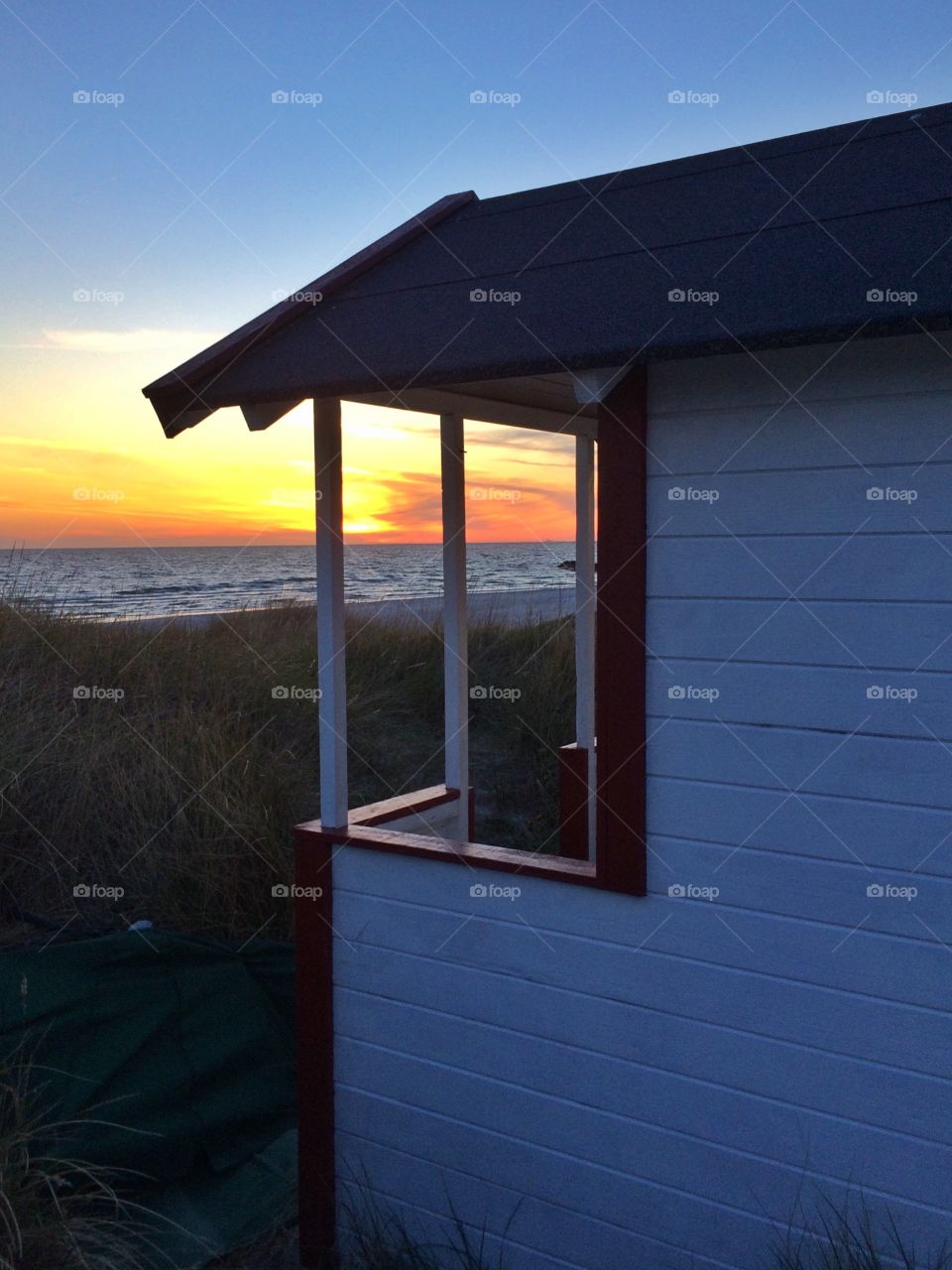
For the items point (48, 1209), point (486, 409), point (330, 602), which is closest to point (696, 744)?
point (330, 602)

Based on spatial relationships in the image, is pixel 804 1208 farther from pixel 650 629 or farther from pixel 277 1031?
pixel 277 1031

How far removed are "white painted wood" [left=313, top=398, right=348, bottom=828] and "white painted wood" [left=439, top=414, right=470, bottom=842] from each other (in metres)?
0.59

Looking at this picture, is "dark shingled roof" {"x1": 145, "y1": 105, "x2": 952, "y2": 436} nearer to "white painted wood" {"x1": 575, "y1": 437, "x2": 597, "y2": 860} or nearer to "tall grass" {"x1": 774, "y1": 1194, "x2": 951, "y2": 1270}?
"white painted wood" {"x1": 575, "y1": 437, "x2": 597, "y2": 860}

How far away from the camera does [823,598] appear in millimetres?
2773

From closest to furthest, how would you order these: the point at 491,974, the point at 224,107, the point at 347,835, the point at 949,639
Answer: the point at 949,639
the point at 491,974
the point at 347,835
the point at 224,107

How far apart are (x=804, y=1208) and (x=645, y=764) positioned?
1.25 meters

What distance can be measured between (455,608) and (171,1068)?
232 centimetres

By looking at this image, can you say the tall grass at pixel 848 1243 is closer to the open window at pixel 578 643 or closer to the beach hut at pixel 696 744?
the beach hut at pixel 696 744

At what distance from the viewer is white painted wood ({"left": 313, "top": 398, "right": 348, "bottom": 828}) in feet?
12.3

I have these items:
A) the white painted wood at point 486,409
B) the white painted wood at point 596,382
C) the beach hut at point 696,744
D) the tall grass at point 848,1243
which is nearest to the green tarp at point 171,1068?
the beach hut at point 696,744

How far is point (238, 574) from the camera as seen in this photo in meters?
52.9

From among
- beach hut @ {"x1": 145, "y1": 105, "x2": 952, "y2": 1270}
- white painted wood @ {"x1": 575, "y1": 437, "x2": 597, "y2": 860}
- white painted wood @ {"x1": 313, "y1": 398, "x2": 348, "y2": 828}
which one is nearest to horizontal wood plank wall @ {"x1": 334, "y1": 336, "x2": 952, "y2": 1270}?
beach hut @ {"x1": 145, "y1": 105, "x2": 952, "y2": 1270}

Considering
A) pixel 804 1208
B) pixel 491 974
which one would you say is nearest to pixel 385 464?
pixel 491 974

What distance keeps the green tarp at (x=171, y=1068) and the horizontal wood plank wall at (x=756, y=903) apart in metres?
1.40
